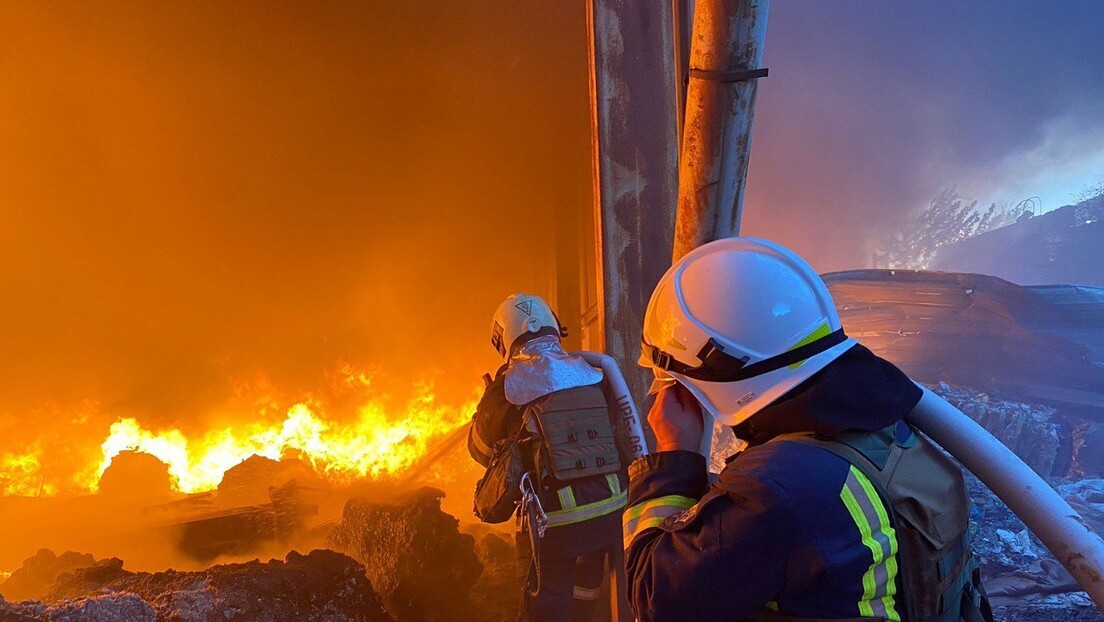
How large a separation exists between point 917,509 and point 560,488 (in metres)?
2.24

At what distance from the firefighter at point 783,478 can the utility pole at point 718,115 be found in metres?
0.28

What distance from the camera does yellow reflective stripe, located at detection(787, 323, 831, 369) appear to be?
4.39 feet

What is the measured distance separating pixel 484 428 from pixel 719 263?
2.37 m

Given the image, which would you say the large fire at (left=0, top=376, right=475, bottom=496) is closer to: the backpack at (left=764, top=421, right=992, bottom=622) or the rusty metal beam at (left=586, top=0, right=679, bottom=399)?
the rusty metal beam at (left=586, top=0, right=679, bottom=399)

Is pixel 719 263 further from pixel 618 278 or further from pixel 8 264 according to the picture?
pixel 8 264

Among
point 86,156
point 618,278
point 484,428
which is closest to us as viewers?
point 484,428

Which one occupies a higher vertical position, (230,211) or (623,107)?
(623,107)

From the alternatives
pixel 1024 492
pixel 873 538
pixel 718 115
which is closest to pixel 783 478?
pixel 873 538

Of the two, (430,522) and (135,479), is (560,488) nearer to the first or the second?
(430,522)

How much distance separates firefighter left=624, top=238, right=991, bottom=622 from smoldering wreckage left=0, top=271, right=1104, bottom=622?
2991 millimetres

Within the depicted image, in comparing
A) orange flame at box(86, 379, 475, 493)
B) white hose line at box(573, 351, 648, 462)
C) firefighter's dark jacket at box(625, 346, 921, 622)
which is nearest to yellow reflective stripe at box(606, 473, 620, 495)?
white hose line at box(573, 351, 648, 462)

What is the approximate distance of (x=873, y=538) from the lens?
113 centimetres

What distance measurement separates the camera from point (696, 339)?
1.43 meters

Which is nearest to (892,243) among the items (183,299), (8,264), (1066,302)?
(1066,302)
